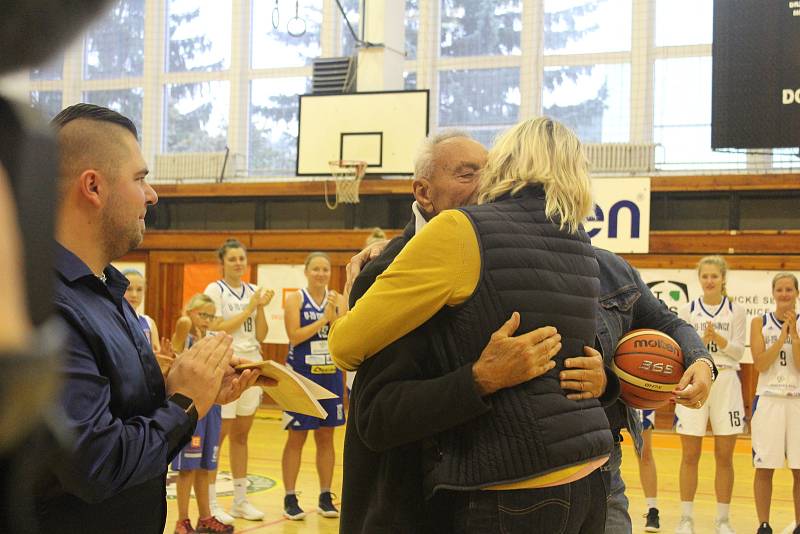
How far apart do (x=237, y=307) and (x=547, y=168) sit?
5.31 meters

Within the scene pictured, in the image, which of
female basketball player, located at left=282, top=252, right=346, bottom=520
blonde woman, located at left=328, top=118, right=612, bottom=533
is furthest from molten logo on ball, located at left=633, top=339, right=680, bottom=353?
female basketball player, located at left=282, top=252, right=346, bottom=520

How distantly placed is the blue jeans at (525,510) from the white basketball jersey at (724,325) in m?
5.29

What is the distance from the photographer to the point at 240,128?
48.6 feet

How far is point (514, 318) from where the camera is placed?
2.08m

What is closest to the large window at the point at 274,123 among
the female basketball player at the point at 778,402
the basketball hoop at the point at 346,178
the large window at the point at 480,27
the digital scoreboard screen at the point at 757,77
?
the basketball hoop at the point at 346,178

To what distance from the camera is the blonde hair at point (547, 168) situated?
2.23 meters

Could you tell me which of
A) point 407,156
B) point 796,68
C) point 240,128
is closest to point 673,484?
point 796,68

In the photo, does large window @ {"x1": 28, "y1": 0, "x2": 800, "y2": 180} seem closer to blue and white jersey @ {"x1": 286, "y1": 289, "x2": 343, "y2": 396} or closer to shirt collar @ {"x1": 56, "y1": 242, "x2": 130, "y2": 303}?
blue and white jersey @ {"x1": 286, "y1": 289, "x2": 343, "y2": 396}

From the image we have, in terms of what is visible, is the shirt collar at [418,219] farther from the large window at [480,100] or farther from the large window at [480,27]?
the large window at [480,27]

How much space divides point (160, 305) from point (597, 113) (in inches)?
294

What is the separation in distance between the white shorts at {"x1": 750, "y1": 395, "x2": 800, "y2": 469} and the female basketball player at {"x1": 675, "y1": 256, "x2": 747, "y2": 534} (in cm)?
19

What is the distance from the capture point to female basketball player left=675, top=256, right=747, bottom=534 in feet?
21.3

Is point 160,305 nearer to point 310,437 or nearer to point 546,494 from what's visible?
point 310,437

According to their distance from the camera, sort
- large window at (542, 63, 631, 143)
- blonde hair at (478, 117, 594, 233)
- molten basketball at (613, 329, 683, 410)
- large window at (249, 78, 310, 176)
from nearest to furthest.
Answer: blonde hair at (478, 117, 594, 233)
molten basketball at (613, 329, 683, 410)
large window at (542, 63, 631, 143)
large window at (249, 78, 310, 176)
